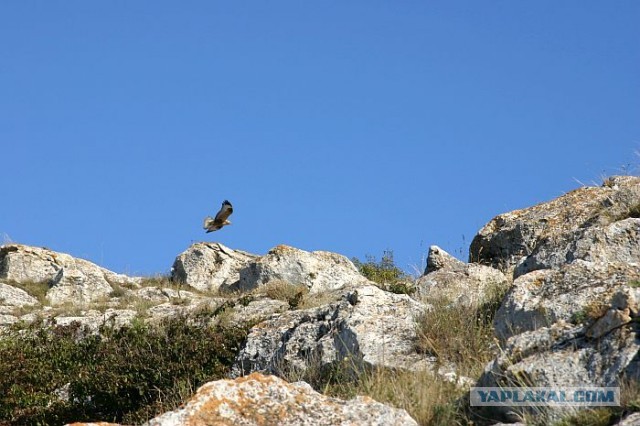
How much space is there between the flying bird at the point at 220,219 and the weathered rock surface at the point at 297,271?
1211mm

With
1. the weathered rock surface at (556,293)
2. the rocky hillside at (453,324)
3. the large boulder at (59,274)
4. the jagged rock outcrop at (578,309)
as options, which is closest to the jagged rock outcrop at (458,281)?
the rocky hillside at (453,324)

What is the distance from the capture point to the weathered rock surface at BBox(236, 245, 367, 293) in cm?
2303

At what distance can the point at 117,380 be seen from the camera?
10.9 m

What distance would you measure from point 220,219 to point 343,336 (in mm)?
14077

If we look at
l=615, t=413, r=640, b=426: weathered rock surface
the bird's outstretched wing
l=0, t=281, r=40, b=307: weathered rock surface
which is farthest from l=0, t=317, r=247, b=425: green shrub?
the bird's outstretched wing

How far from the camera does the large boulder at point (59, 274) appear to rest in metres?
24.4

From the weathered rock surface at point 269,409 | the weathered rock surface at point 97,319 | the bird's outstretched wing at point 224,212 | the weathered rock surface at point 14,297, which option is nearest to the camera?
the weathered rock surface at point 269,409

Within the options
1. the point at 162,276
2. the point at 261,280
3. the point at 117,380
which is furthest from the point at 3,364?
the point at 162,276

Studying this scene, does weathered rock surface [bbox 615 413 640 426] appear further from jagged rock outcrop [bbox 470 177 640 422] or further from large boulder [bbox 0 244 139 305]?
large boulder [bbox 0 244 139 305]

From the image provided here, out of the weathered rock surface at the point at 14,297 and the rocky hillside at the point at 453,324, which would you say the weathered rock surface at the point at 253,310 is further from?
the weathered rock surface at the point at 14,297

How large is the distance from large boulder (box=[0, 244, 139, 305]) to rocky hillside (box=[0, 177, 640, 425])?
2.04 meters

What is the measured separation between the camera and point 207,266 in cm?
2659

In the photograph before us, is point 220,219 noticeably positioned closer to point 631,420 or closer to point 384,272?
point 384,272

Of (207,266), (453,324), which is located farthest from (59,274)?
(453,324)
